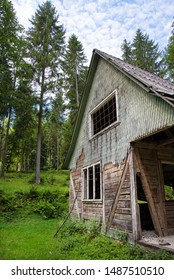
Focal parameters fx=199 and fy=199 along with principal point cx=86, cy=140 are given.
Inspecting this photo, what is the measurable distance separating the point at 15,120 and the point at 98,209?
61.6 feet

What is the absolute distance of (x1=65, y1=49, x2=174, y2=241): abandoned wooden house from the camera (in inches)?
214

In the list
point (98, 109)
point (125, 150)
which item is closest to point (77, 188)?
point (98, 109)

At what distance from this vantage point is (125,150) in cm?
635

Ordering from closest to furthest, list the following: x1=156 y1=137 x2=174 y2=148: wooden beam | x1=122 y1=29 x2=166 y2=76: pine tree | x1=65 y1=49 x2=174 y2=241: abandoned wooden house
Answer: x1=65 y1=49 x2=174 y2=241: abandoned wooden house → x1=156 y1=137 x2=174 y2=148: wooden beam → x1=122 y1=29 x2=166 y2=76: pine tree

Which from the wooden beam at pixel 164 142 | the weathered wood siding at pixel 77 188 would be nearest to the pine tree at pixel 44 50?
the weathered wood siding at pixel 77 188

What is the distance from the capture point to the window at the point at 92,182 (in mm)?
8220

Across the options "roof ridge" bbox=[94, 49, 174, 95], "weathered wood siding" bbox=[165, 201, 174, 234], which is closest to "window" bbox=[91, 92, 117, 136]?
"roof ridge" bbox=[94, 49, 174, 95]

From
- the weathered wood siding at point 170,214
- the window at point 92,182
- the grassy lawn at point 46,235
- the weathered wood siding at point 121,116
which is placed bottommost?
the grassy lawn at point 46,235

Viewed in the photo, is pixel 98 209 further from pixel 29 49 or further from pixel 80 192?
pixel 29 49

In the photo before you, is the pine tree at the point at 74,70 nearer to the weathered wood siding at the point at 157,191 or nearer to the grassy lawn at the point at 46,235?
the grassy lawn at the point at 46,235

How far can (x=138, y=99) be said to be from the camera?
19.5 ft

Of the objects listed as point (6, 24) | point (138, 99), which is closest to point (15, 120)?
point (6, 24)

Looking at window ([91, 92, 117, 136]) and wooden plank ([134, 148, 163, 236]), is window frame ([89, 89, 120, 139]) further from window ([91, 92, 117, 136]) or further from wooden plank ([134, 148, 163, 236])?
wooden plank ([134, 148, 163, 236])

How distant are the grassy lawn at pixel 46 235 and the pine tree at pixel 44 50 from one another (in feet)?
18.6
